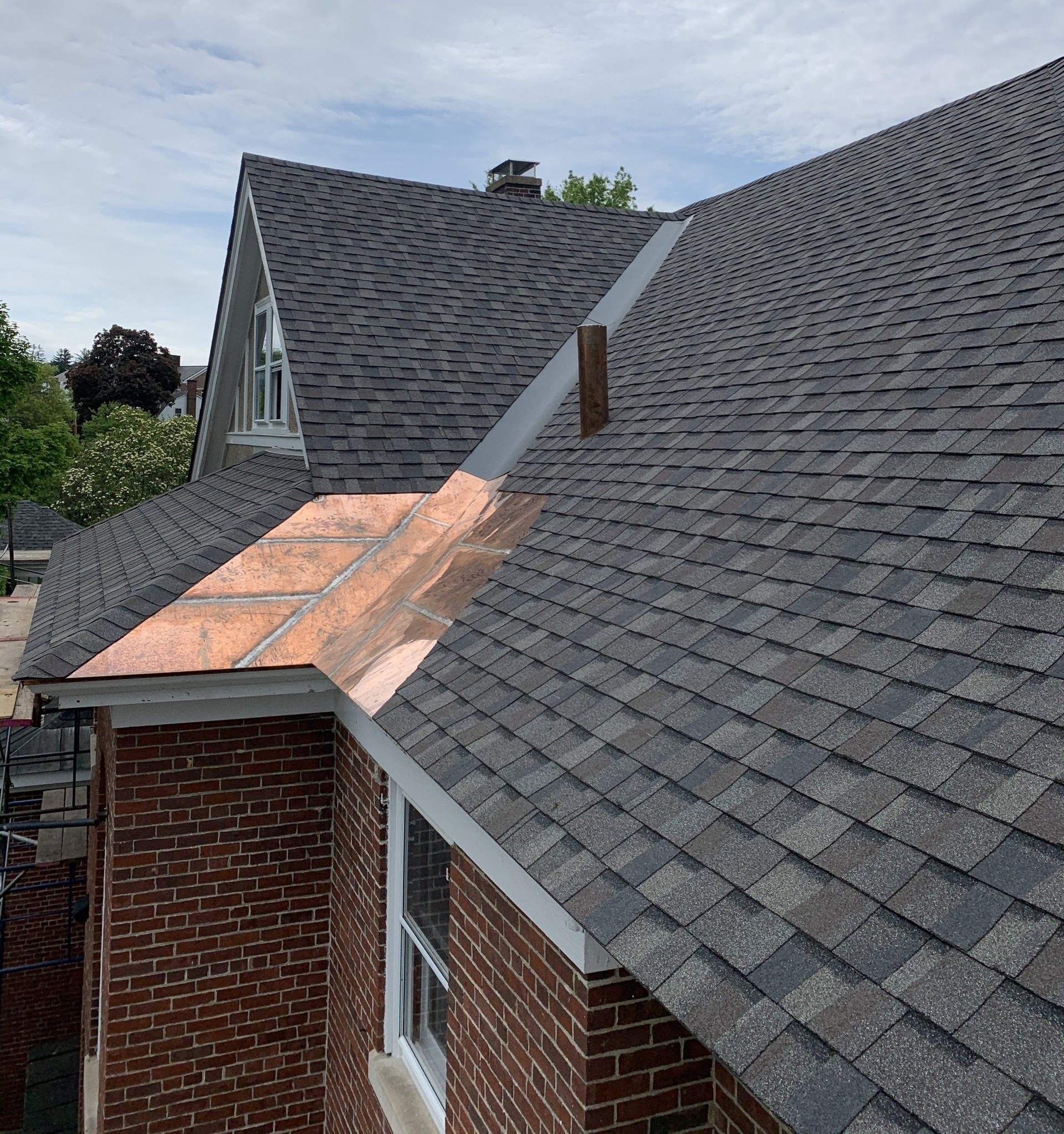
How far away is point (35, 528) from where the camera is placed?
38312mm

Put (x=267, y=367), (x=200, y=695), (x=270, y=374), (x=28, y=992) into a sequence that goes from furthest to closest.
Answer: (x=28, y=992) < (x=267, y=367) < (x=270, y=374) < (x=200, y=695)

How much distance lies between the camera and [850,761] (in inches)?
108

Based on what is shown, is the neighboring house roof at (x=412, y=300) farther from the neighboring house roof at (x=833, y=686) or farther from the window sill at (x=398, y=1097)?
the window sill at (x=398, y=1097)

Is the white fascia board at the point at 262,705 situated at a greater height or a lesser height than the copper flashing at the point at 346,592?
lesser

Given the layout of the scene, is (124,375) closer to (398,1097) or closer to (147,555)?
(147,555)

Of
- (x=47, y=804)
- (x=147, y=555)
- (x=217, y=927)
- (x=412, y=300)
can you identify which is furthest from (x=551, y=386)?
(x=47, y=804)

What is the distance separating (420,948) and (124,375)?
63016 millimetres

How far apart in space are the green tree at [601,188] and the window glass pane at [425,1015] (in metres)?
39.3

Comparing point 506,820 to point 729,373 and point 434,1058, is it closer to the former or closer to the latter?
point 434,1058

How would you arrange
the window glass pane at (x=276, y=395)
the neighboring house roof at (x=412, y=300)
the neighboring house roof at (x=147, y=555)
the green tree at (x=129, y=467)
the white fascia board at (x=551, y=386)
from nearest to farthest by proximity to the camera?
1. the neighboring house roof at (x=147, y=555)
2. the white fascia board at (x=551, y=386)
3. the neighboring house roof at (x=412, y=300)
4. the window glass pane at (x=276, y=395)
5. the green tree at (x=129, y=467)

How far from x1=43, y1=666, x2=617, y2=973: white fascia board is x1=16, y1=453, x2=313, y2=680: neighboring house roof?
35cm

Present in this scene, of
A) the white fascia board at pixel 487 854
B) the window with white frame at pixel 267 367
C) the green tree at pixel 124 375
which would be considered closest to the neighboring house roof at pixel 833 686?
the white fascia board at pixel 487 854

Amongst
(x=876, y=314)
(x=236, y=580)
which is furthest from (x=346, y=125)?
(x=876, y=314)

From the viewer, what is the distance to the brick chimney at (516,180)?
54.2 feet
